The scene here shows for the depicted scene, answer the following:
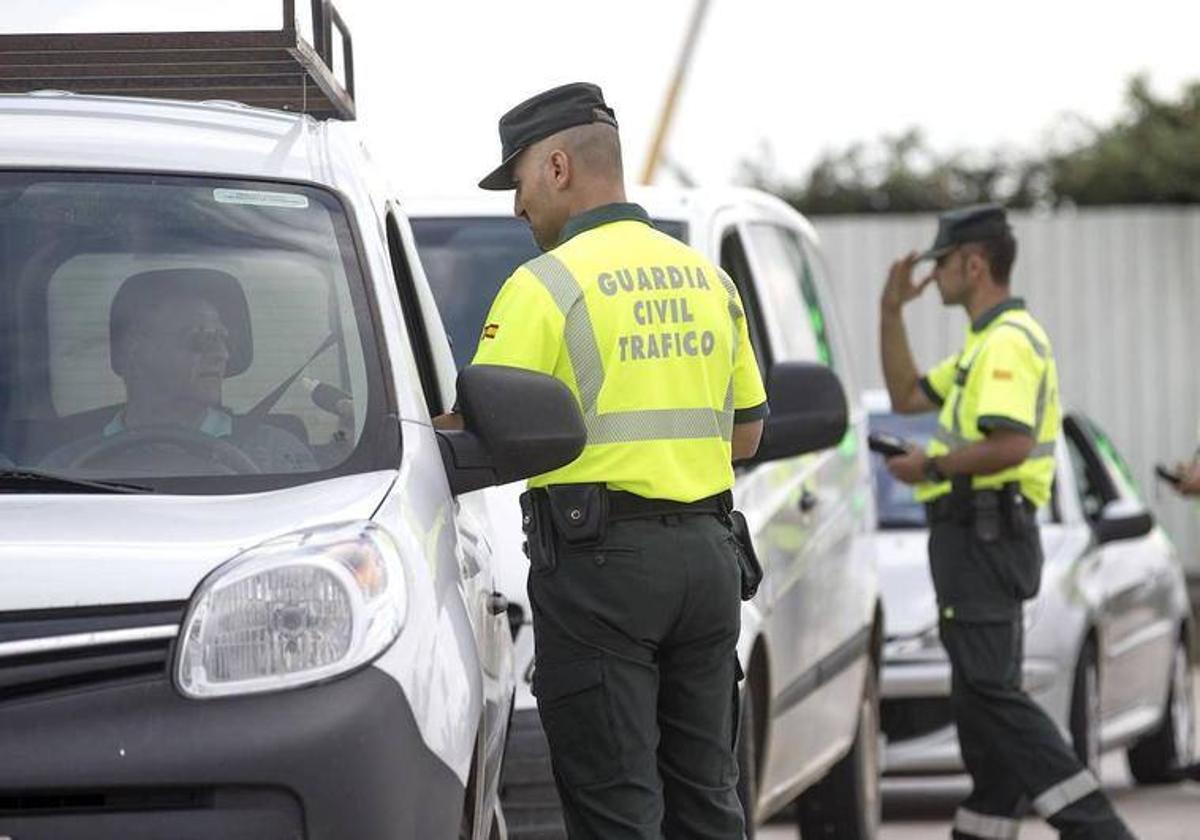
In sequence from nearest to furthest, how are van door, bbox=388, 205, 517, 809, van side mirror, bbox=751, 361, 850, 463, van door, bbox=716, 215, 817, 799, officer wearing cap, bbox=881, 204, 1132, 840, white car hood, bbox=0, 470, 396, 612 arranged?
1. white car hood, bbox=0, 470, 396, 612
2. van door, bbox=388, 205, 517, 809
3. van side mirror, bbox=751, 361, 850, 463
4. van door, bbox=716, 215, 817, 799
5. officer wearing cap, bbox=881, 204, 1132, 840

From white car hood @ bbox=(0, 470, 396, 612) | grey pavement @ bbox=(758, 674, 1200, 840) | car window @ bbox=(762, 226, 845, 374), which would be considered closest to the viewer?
white car hood @ bbox=(0, 470, 396, 612)

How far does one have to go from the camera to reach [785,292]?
28.8 ft

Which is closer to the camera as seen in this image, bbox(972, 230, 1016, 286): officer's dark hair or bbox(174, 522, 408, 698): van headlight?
bbox(174, 522, 408, 698): van headlight

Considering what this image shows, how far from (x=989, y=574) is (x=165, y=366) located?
4399 millimetres

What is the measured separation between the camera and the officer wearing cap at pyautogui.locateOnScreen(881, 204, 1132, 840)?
28.8 feet

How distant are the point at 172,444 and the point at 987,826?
15.3 ft

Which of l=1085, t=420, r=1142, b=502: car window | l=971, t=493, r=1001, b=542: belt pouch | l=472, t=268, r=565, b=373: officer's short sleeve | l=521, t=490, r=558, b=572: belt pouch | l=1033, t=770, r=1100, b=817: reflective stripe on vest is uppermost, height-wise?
l=472, t=268, r=565, b=373: officer's short sleeve

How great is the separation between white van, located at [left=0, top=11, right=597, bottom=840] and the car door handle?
1 centimetres

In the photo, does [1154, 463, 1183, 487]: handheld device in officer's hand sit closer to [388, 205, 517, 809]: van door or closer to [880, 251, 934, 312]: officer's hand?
[880, 251, 934, 312]: officer's hand

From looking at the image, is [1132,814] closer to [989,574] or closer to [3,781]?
[989,574]

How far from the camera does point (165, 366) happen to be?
196 inches

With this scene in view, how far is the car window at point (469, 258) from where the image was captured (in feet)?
25.8

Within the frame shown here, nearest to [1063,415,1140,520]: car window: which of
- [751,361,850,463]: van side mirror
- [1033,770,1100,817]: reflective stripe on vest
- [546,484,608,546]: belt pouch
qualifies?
[1033,770,1100,817]: reflective stripe on vest

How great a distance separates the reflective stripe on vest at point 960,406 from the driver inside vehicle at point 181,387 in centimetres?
430
